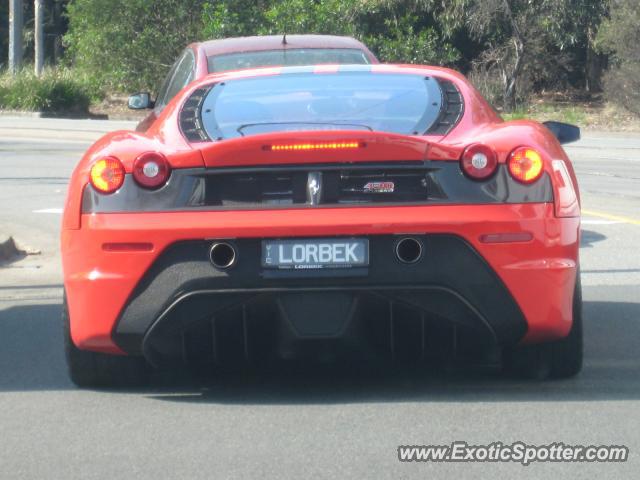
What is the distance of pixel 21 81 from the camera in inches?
1468

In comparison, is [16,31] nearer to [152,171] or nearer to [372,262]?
[152,171]

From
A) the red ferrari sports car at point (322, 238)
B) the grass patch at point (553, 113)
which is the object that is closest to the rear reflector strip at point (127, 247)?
the red ferrari sports car at point (322, 238)

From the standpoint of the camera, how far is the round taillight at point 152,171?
204 inches

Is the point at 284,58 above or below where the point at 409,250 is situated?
above

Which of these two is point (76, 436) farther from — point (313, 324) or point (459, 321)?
point (459, 321)

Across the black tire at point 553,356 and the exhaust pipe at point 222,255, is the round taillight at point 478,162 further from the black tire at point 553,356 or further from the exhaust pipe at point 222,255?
the exhaust pipe at point 222,255

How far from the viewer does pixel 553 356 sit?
5629 mm

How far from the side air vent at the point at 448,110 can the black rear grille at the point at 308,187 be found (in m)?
0.30

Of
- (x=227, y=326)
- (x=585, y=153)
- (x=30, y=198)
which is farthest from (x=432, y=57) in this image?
(x=227, y=326)

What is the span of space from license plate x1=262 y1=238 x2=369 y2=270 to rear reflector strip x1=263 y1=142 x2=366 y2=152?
36 centimetres

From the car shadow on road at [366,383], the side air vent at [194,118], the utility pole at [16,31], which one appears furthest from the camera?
the utility pole at [16,31]

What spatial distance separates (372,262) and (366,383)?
86 cm

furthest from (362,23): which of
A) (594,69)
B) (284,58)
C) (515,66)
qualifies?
(284,58)

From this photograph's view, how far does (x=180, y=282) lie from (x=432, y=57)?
3420 centimetres
